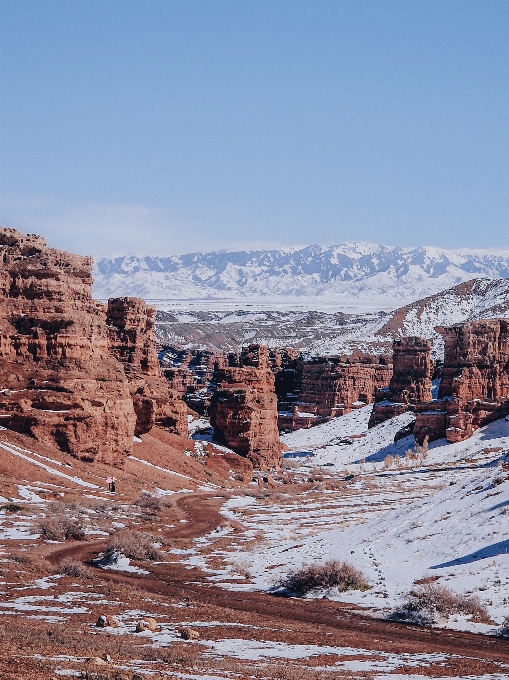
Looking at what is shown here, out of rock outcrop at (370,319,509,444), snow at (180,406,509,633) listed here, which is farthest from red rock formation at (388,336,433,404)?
snow at (180,406,509,633)

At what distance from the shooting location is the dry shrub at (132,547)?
26667 millimetres

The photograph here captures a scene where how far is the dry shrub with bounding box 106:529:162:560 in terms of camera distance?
2667 cm

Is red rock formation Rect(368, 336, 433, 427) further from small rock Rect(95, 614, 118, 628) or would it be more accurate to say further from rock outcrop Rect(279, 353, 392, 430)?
small rock Rect(95, 614, 118, 628)

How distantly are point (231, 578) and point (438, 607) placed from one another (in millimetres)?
7288

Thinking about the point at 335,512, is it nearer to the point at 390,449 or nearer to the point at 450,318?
the point at 390,449

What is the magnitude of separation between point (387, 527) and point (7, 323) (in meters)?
25.1

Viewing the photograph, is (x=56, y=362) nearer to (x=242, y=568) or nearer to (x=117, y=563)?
(x=117, y=563)

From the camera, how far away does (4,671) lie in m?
11.4

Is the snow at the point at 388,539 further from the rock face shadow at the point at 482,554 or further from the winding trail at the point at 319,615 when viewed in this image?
the winding trail at the point at 319,615

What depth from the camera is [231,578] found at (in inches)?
982

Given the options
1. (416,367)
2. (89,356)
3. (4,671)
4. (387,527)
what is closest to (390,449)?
(416,367)

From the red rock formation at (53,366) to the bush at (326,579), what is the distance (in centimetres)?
2478

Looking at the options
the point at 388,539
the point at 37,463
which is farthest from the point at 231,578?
the point at 37,463

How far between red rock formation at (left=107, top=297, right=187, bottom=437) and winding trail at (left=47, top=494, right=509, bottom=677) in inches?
1261
